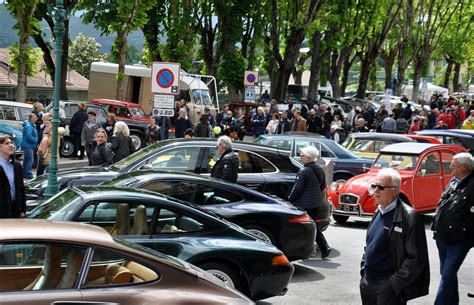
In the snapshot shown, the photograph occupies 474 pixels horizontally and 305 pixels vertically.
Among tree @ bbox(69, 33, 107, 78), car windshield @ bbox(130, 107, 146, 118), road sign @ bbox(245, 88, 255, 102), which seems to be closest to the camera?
car windshield @ bbox(130, 107, 146, 118)

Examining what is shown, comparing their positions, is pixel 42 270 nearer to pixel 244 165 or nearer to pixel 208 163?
pixel 208 163

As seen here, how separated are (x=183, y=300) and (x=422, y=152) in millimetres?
10769

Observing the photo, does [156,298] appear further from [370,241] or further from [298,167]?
[298,167]

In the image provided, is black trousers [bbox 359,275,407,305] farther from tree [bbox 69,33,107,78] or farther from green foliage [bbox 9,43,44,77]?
tree [bbox 69,33,107,78]

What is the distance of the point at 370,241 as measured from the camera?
5.82m

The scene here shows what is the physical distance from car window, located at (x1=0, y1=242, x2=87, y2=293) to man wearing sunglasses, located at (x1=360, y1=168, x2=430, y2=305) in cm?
215

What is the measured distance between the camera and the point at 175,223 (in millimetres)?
7668

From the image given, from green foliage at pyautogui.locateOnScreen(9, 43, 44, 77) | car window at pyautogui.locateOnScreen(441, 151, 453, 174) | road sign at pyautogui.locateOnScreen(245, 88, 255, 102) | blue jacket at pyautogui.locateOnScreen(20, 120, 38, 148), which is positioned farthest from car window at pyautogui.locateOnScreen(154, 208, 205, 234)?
green foliage at pyautogui.locateOnScreen(9, 43, 44, 77)

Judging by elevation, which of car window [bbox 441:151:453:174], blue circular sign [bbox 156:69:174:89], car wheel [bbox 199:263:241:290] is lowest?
car wheel [bbox 199:263:241:290]

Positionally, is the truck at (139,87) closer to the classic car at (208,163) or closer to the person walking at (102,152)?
the person walking at (102,152)

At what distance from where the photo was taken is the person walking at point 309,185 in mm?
10773

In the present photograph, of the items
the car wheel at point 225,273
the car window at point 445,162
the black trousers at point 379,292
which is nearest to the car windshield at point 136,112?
the car window at point 445,162

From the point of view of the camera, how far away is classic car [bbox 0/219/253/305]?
503 cm

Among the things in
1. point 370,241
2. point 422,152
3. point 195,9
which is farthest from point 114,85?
point 370,241
